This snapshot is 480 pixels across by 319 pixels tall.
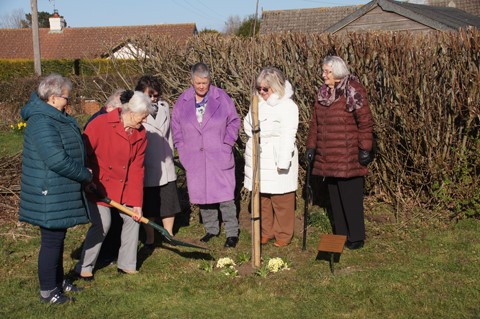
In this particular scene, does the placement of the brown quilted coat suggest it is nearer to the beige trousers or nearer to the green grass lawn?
the beige trousers

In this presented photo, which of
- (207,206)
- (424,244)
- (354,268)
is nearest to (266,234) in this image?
(207,206)

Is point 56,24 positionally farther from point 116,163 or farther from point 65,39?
point 116,163

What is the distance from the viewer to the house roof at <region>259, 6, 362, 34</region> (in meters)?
29.4

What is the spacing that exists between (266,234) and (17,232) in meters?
2.89

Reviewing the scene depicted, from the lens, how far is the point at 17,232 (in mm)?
7242

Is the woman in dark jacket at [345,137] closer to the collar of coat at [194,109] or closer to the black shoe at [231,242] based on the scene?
the collar of coat at [194,109]

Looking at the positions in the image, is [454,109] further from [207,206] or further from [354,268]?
[207,206]

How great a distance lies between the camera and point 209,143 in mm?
6434

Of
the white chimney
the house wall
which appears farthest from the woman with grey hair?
the white chimney

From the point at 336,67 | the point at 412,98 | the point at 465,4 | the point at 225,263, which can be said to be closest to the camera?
the point at 225,263

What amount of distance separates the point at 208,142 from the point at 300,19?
24.9 meters

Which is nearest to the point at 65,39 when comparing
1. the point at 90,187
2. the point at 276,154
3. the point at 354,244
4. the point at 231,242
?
the point at 231,242

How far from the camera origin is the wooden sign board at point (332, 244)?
213 inches

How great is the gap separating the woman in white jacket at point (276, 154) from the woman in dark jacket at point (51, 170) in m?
1.89
